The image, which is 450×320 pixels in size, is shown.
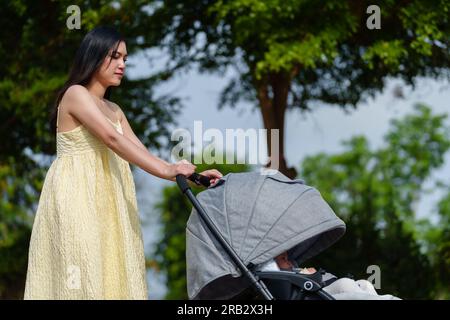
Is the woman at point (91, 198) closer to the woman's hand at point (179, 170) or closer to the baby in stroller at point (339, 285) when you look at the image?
the woman's hand at point (179, 170)

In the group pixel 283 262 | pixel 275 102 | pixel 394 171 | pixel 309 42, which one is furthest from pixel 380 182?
pixel 283 262

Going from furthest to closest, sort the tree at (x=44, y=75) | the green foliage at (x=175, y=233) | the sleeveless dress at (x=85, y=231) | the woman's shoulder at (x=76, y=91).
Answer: the green foliage at (x=175, y=233), the tree at (x=44, y=75), the woman's shoulder at (x=76, y=91), the sleeveless dress at (x=85, y=231)

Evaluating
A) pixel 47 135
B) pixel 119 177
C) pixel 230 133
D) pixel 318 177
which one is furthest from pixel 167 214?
pixel 119 177

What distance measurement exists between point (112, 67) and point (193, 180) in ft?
2.62

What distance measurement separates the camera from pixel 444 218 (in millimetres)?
38375

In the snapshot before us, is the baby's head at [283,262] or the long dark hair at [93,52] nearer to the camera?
the long dark hair at [93,52]

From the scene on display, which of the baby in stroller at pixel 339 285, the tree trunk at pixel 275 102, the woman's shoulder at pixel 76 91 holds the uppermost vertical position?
the tree trunk at pixel 275 102

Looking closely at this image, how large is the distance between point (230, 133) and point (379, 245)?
231 inches

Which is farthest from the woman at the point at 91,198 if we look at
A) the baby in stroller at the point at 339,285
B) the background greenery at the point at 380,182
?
the background greenery at the point at 380,182

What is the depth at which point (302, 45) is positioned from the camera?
1030 centimetres

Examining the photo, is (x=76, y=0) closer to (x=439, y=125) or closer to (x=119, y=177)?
(x=119, y=177)

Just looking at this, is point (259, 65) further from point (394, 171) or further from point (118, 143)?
point (394, 171)

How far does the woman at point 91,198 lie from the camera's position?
14.8ft

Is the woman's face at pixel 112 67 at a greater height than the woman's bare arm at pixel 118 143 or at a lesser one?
greater
